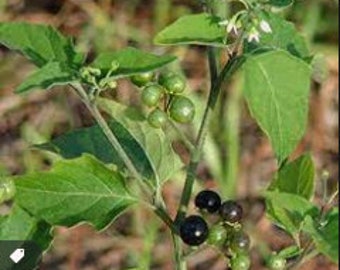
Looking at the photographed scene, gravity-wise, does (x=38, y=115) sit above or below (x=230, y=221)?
below

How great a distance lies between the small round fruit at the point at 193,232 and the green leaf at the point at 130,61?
35cm

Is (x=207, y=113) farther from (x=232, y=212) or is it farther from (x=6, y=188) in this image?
(x=6, y=188)

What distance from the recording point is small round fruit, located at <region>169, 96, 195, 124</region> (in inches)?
83.1

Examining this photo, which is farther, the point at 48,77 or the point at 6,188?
the point at 6,188

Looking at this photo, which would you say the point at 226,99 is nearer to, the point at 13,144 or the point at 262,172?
the point at 262,172

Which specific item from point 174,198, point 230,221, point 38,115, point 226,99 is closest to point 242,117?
point 226,99

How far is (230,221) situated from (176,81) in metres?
0.30

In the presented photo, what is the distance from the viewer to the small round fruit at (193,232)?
2105 millimetres

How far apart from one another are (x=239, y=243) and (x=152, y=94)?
1.15 ft

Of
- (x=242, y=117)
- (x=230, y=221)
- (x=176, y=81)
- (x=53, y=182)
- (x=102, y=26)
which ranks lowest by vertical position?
(x=242, y=117)

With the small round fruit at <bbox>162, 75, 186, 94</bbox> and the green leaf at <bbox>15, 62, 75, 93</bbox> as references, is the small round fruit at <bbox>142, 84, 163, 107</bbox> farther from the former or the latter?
the green leaf at <bbox>15, 62, 75, 93</bbox>

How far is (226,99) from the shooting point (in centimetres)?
465

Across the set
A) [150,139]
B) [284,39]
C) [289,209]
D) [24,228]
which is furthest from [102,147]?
[289,209]

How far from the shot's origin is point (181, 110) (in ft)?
6.95
